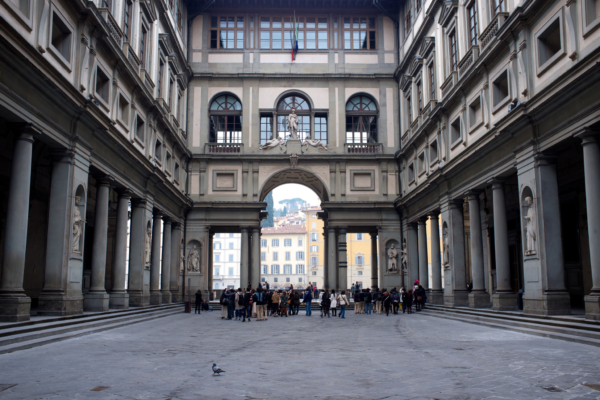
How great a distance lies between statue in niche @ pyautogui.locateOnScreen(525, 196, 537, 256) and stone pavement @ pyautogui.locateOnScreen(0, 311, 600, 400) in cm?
401

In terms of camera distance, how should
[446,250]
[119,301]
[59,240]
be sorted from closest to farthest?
[59,240]
[119,301]
[446,250]

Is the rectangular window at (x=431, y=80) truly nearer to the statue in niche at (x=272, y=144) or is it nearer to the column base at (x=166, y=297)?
the statue in niche at (x=272, y=144)

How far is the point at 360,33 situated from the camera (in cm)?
4069

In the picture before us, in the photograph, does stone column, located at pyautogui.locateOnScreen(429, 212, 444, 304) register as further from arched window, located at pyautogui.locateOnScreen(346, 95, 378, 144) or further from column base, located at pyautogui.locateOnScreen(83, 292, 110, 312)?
column base, located at pyautogui.locateOnScreen(83, 292, 110, 312)

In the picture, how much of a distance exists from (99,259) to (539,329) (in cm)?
1576

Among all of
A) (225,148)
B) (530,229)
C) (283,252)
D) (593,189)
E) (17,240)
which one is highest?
(225,148)

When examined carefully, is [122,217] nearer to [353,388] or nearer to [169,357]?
[169,357]

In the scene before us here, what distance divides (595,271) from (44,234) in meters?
20.6

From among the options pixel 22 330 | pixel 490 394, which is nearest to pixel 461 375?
pixel 490 394

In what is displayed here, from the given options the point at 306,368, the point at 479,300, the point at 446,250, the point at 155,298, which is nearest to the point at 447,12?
the point at 446,250

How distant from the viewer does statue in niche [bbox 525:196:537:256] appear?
725 inches

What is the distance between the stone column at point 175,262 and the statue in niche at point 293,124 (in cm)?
1019

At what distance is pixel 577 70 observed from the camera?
15.1 m

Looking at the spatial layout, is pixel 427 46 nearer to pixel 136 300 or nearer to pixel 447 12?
pixel 447 12
